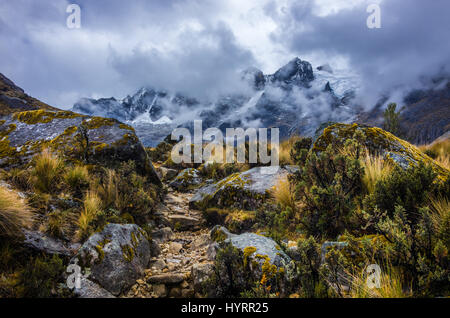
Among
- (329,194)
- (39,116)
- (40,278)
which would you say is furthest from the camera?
(39,116)

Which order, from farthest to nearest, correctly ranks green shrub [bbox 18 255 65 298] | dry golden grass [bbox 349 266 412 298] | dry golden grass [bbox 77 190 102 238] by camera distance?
dry golden grass [bbox 77 190 102 238]
green shrub [bbox 18 255 65 298]
dry golden grass [bbox 349 266 412 298]

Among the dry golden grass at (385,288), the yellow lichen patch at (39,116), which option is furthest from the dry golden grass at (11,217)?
the yellow lichen patch at (39,116)

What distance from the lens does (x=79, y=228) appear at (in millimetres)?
3102

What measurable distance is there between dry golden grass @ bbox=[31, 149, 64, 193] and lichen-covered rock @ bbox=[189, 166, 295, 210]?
3.35m

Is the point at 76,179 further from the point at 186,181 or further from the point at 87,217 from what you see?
the point at 186,181

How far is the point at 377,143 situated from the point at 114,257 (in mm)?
5507

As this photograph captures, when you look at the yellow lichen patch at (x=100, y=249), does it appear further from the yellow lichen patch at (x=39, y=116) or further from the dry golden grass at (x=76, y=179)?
the yellow lichen patch at (x=39, y=116)

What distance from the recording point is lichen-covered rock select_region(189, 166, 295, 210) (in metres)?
5.28

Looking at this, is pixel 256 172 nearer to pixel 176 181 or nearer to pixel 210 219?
pixel 210 219

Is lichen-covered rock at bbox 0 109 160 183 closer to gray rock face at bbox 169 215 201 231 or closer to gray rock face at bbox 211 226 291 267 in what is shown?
gray rock face at bbox 169 215 201 231

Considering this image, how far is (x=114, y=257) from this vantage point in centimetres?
274

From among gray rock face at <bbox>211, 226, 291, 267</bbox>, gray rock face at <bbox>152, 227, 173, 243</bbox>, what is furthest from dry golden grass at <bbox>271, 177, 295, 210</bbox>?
gray rock face at <bbox>152, 227, 173, 243</bbox>

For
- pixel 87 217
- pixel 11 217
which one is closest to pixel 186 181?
pixel 87 217
